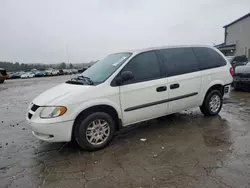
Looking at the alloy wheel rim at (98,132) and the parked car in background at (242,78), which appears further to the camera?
the parked car in background at (242,78)

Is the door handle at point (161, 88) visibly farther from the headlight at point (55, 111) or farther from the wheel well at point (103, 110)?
the headlight at point (55, 111)

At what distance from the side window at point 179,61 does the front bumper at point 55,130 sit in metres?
2.27

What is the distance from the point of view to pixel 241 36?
2709 cm

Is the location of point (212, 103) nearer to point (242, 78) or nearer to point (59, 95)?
point (59, 95)

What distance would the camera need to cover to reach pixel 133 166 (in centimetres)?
310

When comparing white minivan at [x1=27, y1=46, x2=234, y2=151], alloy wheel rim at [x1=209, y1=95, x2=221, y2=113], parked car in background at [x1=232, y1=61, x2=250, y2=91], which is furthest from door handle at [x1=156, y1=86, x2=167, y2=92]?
parked car in background at [x1=232, y1=61, x2=250, y2=91]

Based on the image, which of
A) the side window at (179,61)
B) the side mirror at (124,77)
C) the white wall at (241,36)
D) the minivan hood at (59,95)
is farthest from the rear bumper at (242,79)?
the white wall at (241,36)

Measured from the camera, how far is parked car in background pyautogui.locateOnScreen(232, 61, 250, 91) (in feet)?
28.1

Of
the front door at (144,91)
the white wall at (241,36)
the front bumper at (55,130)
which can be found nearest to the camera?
the front bumper at (55,130)

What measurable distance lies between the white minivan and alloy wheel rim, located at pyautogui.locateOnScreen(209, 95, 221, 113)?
3 cm

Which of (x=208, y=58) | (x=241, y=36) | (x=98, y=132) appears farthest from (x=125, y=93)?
(x=241, y=36)

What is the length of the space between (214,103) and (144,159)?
293cm

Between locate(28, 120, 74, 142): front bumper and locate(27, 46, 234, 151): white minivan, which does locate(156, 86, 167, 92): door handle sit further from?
locate(28, 120, 74, 142): front bumper

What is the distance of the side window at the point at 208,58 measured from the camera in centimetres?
493
